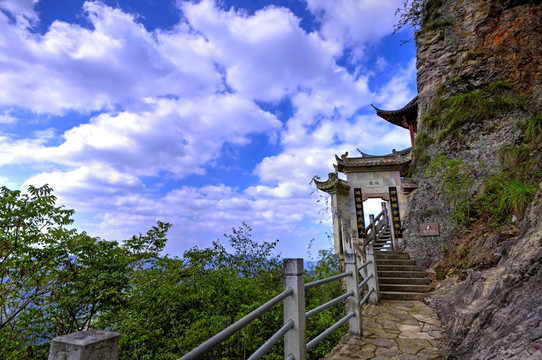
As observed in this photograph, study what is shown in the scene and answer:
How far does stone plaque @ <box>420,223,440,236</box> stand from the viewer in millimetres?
8069

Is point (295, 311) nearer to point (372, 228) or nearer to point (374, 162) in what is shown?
point (372, 228)

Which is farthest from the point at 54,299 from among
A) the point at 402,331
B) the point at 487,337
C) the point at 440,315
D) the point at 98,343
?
the point at 440,315

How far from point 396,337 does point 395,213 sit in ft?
28.7

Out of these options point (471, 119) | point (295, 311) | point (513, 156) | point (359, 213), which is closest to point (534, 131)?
point (513, 156)

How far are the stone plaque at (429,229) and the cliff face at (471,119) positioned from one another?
136 mm

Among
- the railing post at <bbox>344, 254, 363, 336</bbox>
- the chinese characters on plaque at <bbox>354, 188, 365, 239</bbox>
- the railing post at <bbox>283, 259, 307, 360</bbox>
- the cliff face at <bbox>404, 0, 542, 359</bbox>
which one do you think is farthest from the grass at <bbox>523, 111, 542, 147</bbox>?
the railing post at <bbox>283, 259, 307, 360</bbox>

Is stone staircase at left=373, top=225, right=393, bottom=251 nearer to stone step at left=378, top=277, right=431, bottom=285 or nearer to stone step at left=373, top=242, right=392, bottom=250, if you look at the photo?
stone step at left=373, top=242, right=392, bottom=250

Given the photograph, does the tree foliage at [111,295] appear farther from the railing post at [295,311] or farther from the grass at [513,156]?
the grass at [513,156]

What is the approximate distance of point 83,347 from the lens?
0.86 metres

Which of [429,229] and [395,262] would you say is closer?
[429,229]

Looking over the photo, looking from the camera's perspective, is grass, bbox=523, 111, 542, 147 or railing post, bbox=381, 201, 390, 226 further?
railing post, bbox=381, 201, 390, 226

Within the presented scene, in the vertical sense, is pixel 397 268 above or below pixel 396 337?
above

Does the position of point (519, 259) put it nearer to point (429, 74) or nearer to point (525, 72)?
point (525, 72)

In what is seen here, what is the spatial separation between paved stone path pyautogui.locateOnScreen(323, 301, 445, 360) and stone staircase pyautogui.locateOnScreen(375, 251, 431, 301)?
1.07m
